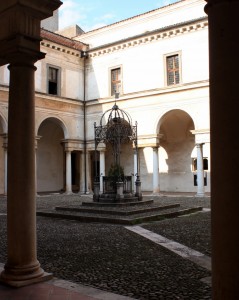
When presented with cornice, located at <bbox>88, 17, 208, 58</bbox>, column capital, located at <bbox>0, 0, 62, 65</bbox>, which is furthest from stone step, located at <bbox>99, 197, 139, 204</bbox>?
cornice, located at <bbox>88, 17, 208, 58</bbox>

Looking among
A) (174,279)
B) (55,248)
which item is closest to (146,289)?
(174,279)

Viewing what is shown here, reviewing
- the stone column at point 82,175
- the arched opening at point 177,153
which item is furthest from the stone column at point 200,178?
the stone column at point 82,175

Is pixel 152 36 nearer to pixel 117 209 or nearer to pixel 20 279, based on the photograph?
pixel 117 209

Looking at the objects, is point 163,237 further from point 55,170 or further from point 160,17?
point 55,170

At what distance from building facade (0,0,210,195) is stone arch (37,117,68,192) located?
0.07 meters

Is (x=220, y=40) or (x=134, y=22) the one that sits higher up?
(x=134, y=22)

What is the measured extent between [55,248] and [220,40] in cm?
568

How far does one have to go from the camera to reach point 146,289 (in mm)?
4566

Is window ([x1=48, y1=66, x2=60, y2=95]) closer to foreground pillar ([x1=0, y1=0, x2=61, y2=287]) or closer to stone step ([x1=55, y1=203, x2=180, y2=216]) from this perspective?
stone step ([x1=55, y1=203, x2=180, y2=216])

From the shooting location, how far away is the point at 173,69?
2233 cm

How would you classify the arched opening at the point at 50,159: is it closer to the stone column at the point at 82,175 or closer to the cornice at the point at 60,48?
the stone column at the point at 82,175

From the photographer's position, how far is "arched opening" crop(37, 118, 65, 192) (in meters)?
27.1

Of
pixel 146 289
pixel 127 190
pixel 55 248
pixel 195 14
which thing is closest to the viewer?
pixel 146 289

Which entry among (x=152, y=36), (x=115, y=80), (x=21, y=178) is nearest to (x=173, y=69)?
(x=152, y=36)
